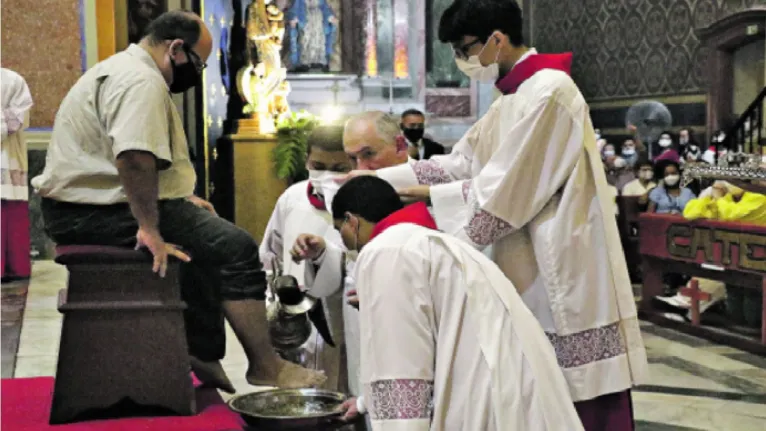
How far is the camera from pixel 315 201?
4.51 meters

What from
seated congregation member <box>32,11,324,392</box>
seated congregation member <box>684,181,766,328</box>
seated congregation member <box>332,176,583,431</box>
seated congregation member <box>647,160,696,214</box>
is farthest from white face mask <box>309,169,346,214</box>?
seated congregation member <box>647,160,696,214</box>

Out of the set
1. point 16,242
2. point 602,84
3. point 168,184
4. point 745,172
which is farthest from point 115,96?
point 602,84

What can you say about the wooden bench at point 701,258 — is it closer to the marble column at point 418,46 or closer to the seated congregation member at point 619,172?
the seated congregation member at point 619,172

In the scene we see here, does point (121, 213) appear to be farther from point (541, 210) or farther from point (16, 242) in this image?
point (16, 242)

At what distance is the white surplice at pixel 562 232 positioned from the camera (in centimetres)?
315

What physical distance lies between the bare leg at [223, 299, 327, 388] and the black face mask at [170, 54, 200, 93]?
2.83ft

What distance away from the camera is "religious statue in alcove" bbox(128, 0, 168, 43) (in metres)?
10.9

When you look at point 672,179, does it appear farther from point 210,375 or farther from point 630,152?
point 210,375

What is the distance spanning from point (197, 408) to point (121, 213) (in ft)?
2.64

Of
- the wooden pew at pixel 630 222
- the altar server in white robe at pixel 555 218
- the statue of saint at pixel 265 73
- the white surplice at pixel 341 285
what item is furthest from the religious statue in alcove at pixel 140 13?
the altar server in white robe at pixel 555 218

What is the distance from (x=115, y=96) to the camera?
3.79m

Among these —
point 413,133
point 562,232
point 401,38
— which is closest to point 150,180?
point 562,232

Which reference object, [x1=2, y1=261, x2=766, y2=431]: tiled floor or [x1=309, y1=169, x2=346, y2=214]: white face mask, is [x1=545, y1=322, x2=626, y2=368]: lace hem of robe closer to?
[x1=309, y1=169, x2=346, y2=214]: white face mask

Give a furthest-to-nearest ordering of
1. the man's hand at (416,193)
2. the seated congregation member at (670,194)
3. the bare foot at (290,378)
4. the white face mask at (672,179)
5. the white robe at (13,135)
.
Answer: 1. the white face mask at (672,179)
2. the seated congregation member at (670,194)
3. the white robe at (13,135)
4. the bare foot at (290,378)
5. the man's hand at (416,193)
